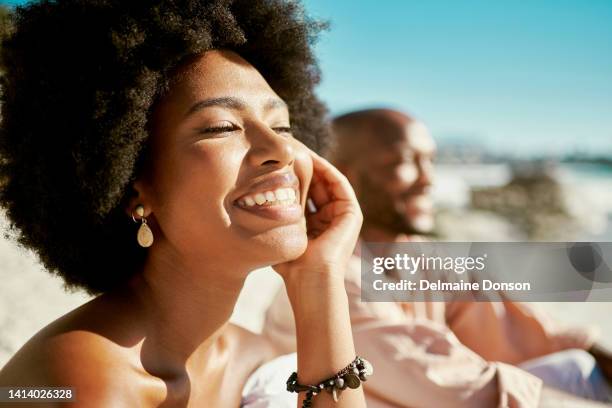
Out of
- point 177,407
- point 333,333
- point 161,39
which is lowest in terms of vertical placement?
point 177,407

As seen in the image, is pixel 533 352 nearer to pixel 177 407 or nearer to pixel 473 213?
pixel 177 407

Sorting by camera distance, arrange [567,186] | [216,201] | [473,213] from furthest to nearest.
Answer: [567,186]
[473,213]
[216,201]

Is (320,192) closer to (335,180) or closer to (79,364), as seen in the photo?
(335,180)

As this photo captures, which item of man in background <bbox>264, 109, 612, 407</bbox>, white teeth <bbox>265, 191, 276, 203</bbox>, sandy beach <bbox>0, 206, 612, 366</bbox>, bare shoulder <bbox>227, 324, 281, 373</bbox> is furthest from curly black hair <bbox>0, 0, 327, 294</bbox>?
sandy beach <bbox>0, 206, 612, 366</bbox>

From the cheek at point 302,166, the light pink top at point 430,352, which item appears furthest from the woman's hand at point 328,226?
the light pink top at point 430,352

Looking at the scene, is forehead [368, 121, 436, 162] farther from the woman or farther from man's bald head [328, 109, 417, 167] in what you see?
the woman

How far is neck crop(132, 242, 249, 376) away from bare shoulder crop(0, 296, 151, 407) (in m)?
0.13

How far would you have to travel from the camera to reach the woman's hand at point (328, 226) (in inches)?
81.7

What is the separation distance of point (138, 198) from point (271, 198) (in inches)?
16.6

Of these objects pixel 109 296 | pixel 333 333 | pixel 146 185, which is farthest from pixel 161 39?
pixel 333 333

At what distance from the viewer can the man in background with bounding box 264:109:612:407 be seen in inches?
109

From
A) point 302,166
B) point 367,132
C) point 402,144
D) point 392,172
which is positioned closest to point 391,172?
point 392,172

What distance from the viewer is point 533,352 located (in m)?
3.64

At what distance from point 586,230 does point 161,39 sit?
10.2 meters
